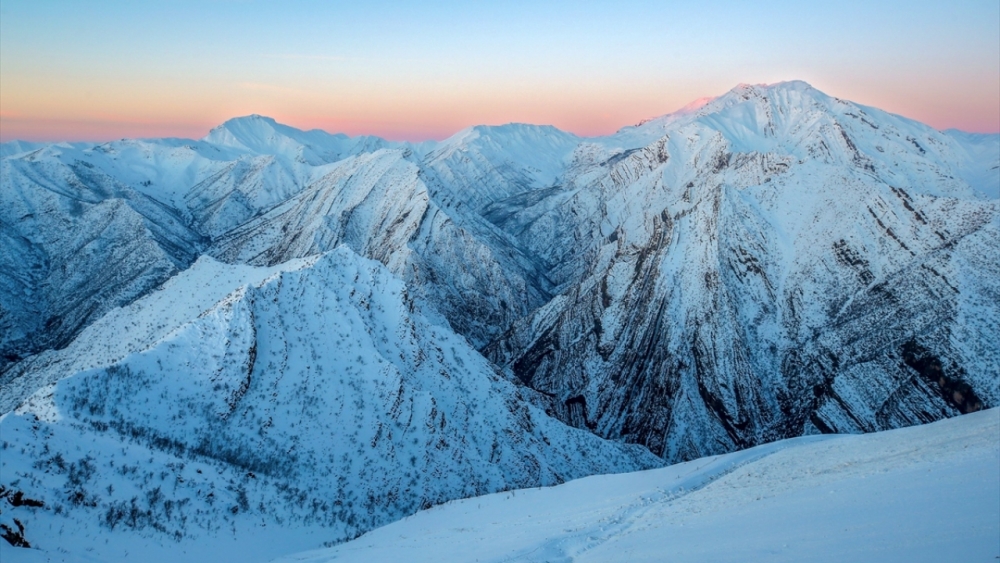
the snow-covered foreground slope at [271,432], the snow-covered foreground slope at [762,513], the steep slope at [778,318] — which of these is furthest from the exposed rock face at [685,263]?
the snow-covered foreground slope at [762,513]

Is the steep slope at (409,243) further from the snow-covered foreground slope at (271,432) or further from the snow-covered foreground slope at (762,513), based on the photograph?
the snow-covered foreground slope at (762,513)

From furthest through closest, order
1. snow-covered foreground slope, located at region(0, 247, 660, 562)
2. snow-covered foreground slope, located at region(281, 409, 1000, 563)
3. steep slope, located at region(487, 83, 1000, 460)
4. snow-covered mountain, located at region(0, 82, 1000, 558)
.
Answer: steep slope, located at region(487, 83, 1000, 460), snow-covered mountain, located at region(0, 82, 1000, 558), snow-covered foreground slope, located at region(0, 247, 660, 562), snow-covered foreground slope, located at region(281, 409, 1000, 563)

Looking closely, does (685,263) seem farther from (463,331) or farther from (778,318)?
(463,331)

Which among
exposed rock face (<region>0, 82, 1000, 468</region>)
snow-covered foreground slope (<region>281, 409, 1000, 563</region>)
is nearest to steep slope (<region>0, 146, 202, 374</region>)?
exposed rock face (<region>0, 82, 1000, 468</region>)

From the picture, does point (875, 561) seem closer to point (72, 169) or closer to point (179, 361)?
point (179, 361)

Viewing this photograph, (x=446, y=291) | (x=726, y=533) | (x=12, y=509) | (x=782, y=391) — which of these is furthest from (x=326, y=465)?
(x=446, y=291)

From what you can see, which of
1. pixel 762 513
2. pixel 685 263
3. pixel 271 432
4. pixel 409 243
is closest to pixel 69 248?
pixel 409 243

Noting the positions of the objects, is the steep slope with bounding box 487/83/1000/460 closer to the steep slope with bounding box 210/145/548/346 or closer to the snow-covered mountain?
the snow-covered mountain
